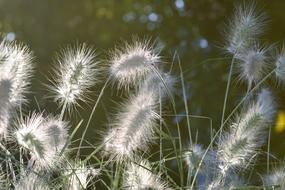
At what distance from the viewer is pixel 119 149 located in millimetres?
818

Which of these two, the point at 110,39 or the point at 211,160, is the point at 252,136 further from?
the point at 110,39

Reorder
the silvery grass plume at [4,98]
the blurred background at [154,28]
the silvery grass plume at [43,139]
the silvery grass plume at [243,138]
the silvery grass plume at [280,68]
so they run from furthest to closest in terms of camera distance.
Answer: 1. the blurred background at [154,28]
2. the silvery grass plume at [280,68]
3. the silvery grass plume at [243,138]
4. the silvery grass plume at [43,139]
5. the silvery grass plume at [4,98]

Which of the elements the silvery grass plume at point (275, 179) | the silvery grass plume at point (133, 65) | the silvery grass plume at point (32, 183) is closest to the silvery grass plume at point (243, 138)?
the silvery grass plume at point (275, 179)

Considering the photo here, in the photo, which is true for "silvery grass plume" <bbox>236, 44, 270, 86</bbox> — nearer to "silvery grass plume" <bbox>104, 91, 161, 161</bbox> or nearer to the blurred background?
"silvery grass plume" <bbox>104, 91, 161, 161</bbox>

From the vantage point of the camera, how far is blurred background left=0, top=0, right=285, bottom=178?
2.29 m

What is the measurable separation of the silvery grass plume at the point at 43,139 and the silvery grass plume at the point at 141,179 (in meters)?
0.10

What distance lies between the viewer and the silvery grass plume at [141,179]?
0.82 metres

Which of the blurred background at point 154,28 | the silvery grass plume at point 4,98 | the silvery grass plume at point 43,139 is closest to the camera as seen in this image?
the silvery grass plume at point 4,98

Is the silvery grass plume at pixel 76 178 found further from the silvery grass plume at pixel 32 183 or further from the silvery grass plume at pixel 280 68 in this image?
the silvery grass plume at pixel 280 68

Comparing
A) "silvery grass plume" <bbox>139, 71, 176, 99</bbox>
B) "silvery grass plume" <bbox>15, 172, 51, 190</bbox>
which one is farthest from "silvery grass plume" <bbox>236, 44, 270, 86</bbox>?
"silvery grass plume" <bbox>15, 172, 51, 190</bbox>

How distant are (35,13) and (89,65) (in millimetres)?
1621

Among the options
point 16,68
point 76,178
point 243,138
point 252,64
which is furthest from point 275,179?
point 16,68

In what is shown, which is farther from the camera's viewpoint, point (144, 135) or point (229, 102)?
point (229, 102)

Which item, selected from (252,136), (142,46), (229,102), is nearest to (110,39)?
(229,102)
